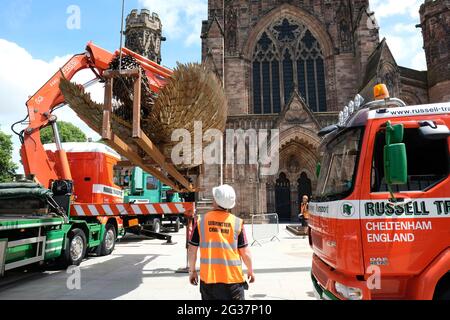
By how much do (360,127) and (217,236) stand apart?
173 centimetres

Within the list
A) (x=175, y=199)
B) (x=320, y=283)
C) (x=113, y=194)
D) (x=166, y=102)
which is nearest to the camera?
(x=320, y=283)

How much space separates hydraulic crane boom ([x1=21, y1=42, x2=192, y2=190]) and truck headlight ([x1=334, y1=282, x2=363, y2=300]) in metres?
4.09

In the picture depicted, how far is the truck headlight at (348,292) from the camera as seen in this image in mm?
2672

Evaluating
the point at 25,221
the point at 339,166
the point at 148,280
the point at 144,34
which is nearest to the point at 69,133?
the point at 144,34

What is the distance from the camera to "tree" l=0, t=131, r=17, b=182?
1211 inches

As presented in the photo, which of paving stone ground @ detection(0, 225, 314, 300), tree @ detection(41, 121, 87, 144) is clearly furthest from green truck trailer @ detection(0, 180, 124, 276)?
tree @ detection(41, 121, 87, 144)

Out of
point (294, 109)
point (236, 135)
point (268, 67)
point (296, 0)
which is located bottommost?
point (236, 135)

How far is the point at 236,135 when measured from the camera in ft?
63.4

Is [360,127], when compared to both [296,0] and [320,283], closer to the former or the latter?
[320,283]

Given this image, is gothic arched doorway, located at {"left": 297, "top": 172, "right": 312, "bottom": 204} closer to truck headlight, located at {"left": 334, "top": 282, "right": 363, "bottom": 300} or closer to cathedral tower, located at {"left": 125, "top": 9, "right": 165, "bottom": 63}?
cathedral tower, located at {"left": 125, "top": 9, "right": 165, "bottom": 63}

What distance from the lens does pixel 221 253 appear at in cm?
263

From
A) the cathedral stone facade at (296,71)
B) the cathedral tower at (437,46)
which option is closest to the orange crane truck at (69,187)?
the cathedral stone facade at (296,71)
